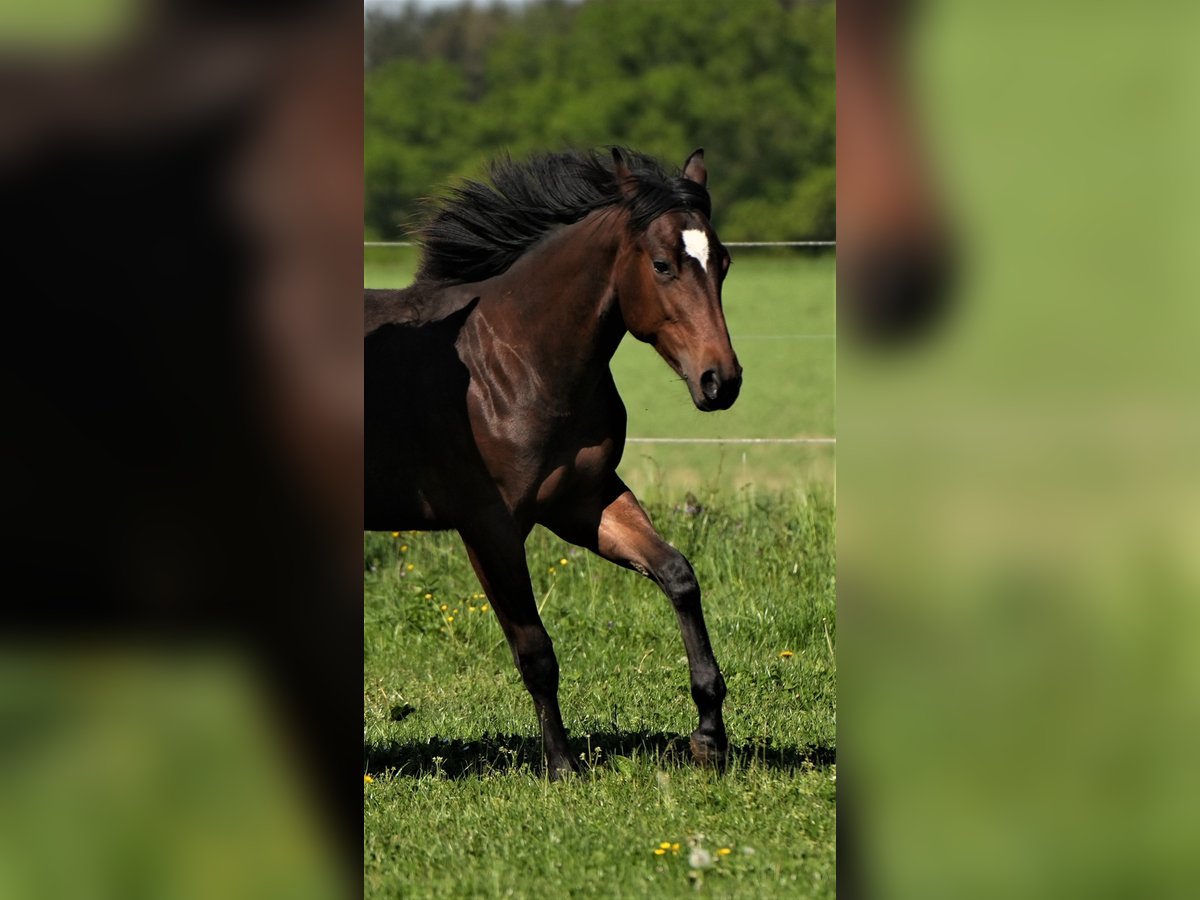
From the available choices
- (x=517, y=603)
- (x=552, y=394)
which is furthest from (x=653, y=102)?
(x=517, y=603)

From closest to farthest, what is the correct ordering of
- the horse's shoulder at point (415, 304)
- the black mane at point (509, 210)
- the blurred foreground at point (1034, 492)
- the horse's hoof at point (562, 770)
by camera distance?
the blurred foreground at point (1034, 492) < the horse's hoof at point (562, 770) < the horse's shoulder at point (415, 304) < the black mane at point (509, 210)

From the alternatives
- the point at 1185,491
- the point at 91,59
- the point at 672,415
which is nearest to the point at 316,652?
the point at 91,59

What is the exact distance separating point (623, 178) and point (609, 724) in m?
1.88

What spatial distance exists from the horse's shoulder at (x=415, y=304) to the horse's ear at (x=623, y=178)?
2.06 ft

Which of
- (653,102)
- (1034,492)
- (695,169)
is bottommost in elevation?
(1034,492)

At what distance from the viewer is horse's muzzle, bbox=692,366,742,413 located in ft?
15.1

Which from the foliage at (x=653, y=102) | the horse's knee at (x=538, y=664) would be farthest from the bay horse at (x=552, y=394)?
the foliage at (x=653, y=102)

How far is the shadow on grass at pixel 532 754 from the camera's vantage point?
182 inches

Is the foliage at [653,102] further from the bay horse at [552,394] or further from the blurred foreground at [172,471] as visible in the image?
the blurred foreground at [172,471]

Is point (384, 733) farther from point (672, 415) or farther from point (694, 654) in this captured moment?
point (672, 415)

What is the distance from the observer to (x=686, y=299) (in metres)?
4.67

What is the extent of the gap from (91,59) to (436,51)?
32.6 meters

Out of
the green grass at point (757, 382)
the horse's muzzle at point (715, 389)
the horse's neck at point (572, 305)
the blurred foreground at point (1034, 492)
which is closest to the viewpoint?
the blurred foreground at point (1034, 492)

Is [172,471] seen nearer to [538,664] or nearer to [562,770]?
[562,770]
